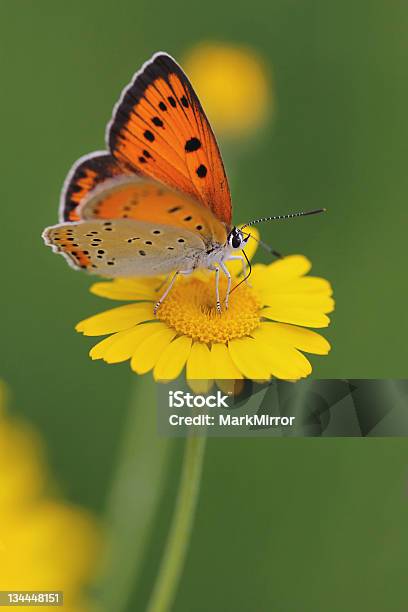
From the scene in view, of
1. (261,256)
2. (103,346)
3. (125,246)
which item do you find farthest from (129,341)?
(261,256)

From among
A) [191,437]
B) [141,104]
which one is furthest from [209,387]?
[141,104]

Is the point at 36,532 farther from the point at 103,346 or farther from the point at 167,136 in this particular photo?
the point at 167,136

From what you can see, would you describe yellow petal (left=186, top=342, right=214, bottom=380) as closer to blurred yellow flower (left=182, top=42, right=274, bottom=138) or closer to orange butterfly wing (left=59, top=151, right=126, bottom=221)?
orange butterfly wing (left=59, top=151, right=126, bottom=221)

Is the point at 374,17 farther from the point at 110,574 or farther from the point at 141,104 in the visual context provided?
the point at 110,574

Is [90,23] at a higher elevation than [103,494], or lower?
higher

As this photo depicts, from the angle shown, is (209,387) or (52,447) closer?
(209,387)
